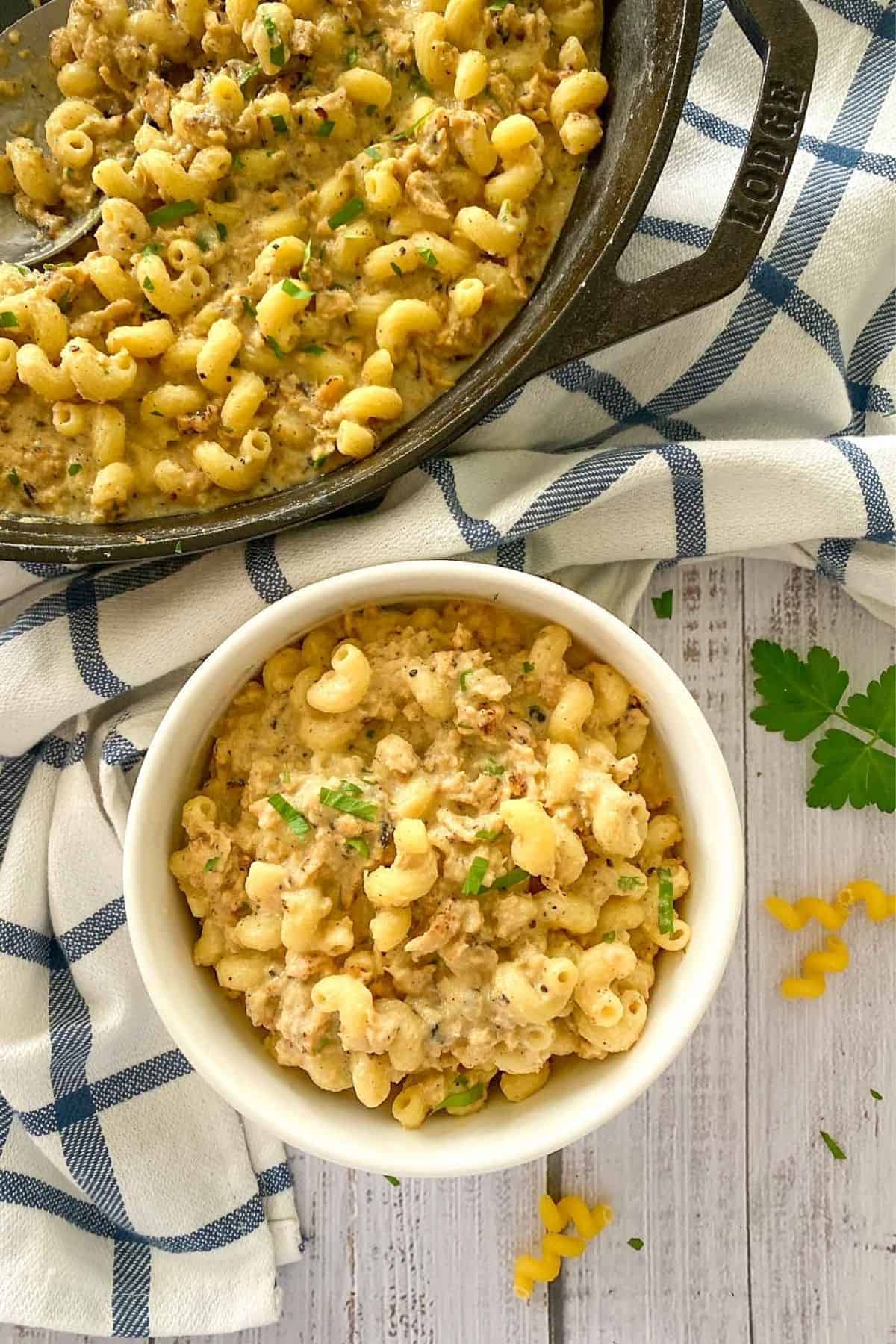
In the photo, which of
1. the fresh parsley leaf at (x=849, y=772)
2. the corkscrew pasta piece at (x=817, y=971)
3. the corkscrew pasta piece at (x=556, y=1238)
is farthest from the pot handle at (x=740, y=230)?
the corkscrew pasta piece at (x=556, y=1238)

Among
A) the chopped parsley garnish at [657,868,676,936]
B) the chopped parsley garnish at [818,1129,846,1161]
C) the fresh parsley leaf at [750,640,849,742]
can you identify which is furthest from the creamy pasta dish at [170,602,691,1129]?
the chopped parsley garnish at [818,1129,846,1161]

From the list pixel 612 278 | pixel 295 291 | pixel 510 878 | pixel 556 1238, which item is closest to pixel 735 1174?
pixel 556 1238

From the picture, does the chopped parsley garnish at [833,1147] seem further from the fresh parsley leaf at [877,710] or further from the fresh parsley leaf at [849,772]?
the fresh parsley leaf at [877,710]

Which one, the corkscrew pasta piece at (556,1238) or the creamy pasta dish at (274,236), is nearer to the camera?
the creamy pasta dish at (274,236)

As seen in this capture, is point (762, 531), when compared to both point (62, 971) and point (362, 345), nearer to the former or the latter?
point (362, 345)

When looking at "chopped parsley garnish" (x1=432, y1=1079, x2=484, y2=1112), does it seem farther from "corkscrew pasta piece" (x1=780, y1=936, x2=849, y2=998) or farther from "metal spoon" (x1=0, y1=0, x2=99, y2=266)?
"metal spoon" (x1=0, y1=0, x2=99, y2=266)

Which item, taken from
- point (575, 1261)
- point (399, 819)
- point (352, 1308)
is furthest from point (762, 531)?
point (352, 1308)

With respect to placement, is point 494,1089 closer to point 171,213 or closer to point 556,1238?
point 556,1238
